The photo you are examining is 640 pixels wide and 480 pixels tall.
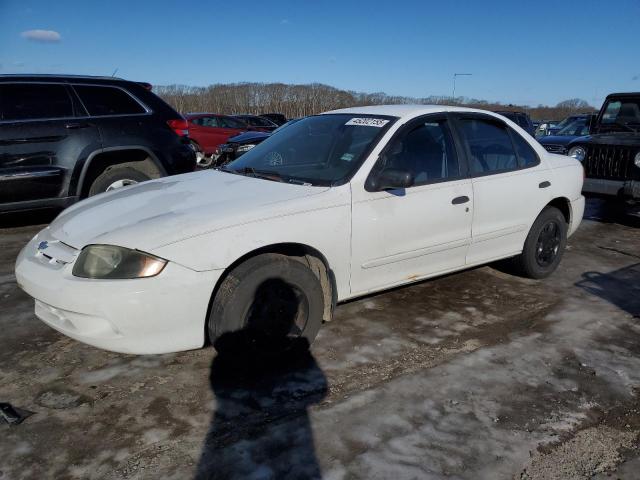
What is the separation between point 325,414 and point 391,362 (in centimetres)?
73

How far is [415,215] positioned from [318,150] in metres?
0.91

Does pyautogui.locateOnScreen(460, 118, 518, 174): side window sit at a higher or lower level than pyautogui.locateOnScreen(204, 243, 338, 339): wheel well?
higher

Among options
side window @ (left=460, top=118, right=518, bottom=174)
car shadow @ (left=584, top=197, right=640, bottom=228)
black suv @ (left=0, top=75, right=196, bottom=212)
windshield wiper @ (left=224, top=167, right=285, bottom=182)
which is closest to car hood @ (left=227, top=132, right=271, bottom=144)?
black suv @ (left=0, top=75, right=196, bottom=212)

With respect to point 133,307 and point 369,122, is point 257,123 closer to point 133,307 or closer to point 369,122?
point 369,122

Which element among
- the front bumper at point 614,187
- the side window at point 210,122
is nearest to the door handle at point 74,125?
the front bumper at point 614,187

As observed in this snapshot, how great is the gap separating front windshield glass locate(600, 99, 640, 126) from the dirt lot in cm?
531

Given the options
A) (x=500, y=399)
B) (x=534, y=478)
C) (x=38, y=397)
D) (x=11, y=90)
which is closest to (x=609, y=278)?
(x=500, y=399)

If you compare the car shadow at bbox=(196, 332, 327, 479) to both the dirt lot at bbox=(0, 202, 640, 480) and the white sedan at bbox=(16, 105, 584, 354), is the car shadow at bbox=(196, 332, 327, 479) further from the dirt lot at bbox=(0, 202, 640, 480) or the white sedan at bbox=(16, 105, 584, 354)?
the white sedan at bbox=(16, 105, 584, 354)

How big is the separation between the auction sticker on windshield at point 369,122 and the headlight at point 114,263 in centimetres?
190

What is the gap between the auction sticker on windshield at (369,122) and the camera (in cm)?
380

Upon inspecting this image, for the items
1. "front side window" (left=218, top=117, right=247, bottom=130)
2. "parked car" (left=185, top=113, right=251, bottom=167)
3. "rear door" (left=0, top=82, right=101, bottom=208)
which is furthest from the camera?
"front side window" (left=218, top=117, right=247, bottom=130)

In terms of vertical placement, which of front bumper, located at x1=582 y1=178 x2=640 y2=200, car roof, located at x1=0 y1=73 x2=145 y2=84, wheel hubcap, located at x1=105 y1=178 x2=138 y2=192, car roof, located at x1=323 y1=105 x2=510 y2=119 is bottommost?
front bumper, located at x1=582 y1=178 x2=640 y2=200

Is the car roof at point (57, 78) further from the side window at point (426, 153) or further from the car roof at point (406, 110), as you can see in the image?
the side window at point (426, 153)

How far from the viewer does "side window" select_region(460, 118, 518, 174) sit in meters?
4.16
